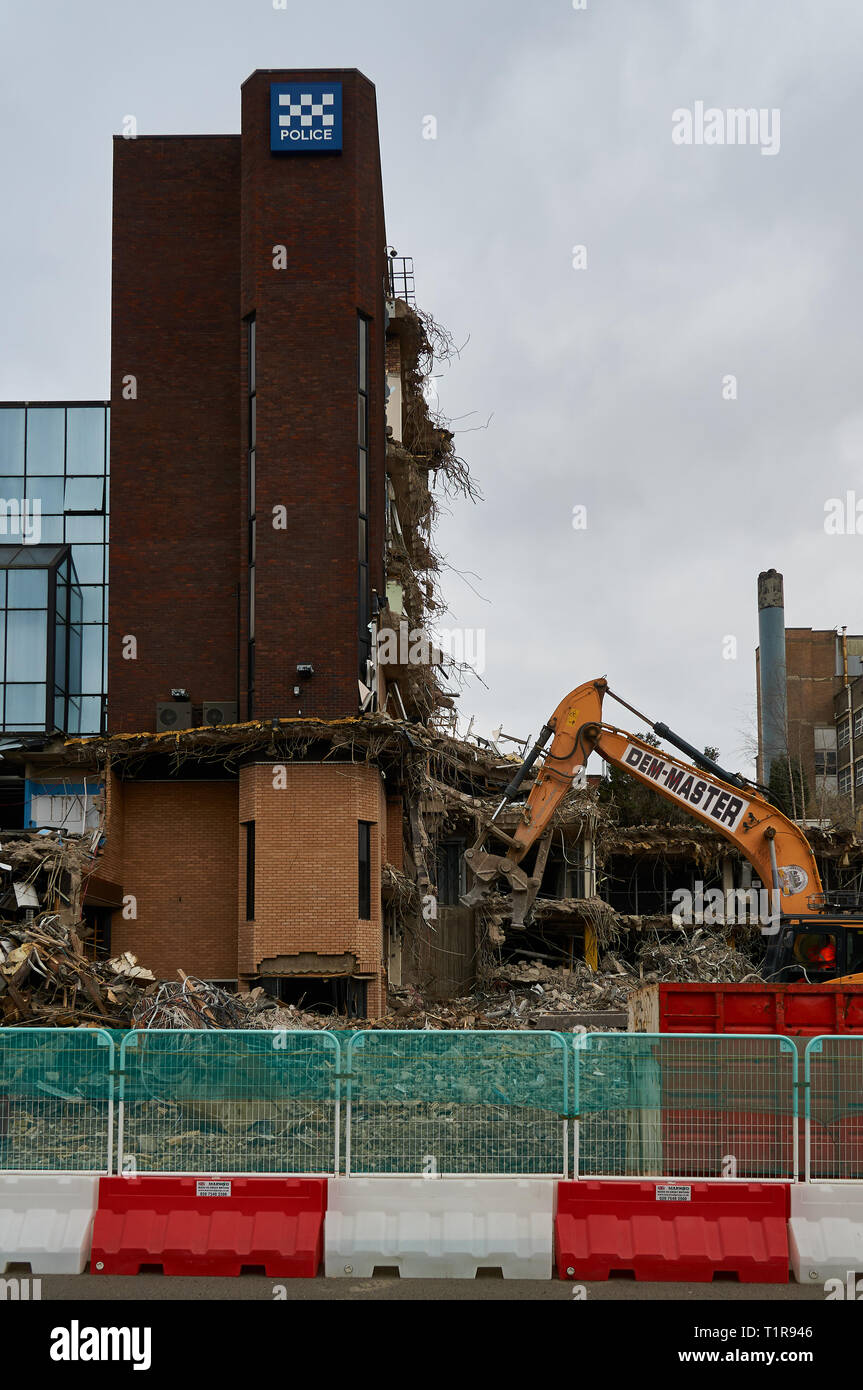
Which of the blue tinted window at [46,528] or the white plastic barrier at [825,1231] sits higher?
the blue tinted window at [46,528]

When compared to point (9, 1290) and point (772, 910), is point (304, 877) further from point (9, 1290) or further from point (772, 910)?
point (9, 1290)

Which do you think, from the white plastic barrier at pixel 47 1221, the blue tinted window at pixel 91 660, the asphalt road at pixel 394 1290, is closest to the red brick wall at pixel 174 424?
the blue tinted window at pixel 91 660

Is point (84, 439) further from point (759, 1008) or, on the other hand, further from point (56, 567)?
point (759, 1008)

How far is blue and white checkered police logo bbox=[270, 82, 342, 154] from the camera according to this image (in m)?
31.0

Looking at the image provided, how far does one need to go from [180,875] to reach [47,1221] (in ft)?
63.3

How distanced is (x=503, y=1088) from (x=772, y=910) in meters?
12.8

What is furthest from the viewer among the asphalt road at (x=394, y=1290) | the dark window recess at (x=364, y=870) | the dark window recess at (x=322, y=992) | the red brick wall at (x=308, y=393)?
the red brick wall at (x=308, y=393)

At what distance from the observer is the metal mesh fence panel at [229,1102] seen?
37.9ft

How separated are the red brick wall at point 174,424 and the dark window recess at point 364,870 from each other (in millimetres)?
4631

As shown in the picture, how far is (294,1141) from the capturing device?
1159 centimetres

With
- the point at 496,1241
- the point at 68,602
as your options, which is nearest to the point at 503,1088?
the point at 496,1241

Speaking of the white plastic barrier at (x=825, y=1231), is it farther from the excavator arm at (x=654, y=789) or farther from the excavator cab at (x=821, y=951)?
the excavator arm at (x=654, y=789)

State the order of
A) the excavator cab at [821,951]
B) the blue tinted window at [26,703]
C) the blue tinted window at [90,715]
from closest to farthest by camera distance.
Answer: the excavator cab at [821,951] < the blue tinted window at [26,703] < the blue tinted window at [90,715]

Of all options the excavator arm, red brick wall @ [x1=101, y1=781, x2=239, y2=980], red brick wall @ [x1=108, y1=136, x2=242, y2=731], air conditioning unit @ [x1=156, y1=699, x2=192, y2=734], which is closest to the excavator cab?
the excavator arm
